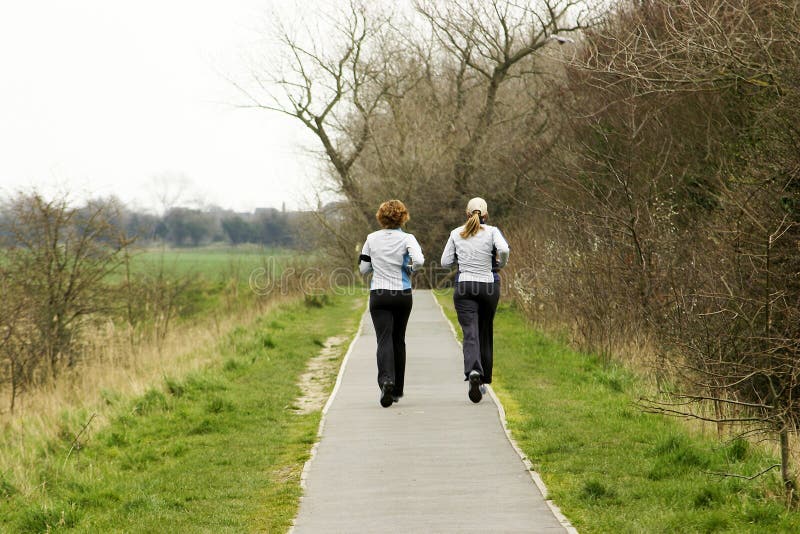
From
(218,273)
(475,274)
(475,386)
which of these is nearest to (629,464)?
(475,386)

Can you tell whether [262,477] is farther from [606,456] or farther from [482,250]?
[482,250]

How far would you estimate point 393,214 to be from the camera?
416 inches

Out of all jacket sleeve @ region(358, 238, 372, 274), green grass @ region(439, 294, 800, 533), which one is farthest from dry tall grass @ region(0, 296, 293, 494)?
green grass @ region(439, 294, 800, 533)

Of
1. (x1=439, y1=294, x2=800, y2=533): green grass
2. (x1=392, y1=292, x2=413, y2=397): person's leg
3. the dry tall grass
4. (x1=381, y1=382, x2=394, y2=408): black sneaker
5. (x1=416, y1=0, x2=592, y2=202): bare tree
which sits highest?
(x1=416, y1=0, x2=592, y2=202): bare tree

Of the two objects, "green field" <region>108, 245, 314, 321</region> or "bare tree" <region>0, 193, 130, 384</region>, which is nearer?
"bare tree" <region>0, 193, 130, 384</region>

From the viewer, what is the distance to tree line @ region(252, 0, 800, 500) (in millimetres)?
9641

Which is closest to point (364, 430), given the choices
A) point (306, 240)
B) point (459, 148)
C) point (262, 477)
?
point (262, 477)

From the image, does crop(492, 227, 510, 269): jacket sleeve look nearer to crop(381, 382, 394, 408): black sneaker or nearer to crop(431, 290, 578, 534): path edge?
crop(431, 290, 578, 534): path edge

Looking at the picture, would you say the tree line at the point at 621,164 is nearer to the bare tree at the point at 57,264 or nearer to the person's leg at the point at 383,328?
the person's leg at the point at 383,328

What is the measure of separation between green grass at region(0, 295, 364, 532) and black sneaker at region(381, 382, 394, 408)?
73 cm

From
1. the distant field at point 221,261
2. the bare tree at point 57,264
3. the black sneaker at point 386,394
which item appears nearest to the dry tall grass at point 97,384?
the bare tree at point 57,264

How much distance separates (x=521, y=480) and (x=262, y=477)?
82.4 inches

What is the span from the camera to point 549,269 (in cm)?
1897

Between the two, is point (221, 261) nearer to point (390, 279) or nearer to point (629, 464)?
point (390, 279)
